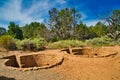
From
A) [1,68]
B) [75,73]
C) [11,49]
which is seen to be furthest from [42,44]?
[75,73]

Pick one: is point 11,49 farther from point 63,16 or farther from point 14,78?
point 63,16

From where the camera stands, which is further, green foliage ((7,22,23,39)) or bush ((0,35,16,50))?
green foliage ((7,22,23,39))

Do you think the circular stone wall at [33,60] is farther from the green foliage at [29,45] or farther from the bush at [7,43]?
the green foliage at [29,45]

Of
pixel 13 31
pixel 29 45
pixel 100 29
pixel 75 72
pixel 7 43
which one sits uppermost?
pixel 13 31

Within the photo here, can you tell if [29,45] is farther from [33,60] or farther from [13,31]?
[13,31]

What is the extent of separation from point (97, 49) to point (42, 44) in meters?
4.93

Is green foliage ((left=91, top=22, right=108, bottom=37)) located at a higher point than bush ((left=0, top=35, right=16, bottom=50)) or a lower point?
higher

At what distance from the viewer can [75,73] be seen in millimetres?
8406

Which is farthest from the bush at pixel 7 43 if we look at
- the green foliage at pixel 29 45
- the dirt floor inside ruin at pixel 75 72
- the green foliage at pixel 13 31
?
the dirt floor inside ruin at pixel 75 72

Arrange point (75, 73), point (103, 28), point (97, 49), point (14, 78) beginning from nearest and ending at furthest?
point (14, 78), point (75, 73), point (97, 49), point (103, 28)

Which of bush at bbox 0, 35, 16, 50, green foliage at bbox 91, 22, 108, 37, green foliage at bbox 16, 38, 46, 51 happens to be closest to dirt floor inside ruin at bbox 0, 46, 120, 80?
bush at bbox 0, 35, 16, 50

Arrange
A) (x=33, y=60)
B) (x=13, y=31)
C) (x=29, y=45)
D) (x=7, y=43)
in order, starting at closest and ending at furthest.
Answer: (x=33, y=60)
(x=7, y=43)
(x=29, y=45)
(x=13, y=31)

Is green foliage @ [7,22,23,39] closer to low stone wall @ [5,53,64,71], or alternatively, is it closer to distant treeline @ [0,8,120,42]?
distant treeline @ [0,8,120,42]

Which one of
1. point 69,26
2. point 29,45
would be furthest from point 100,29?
point 29,45
